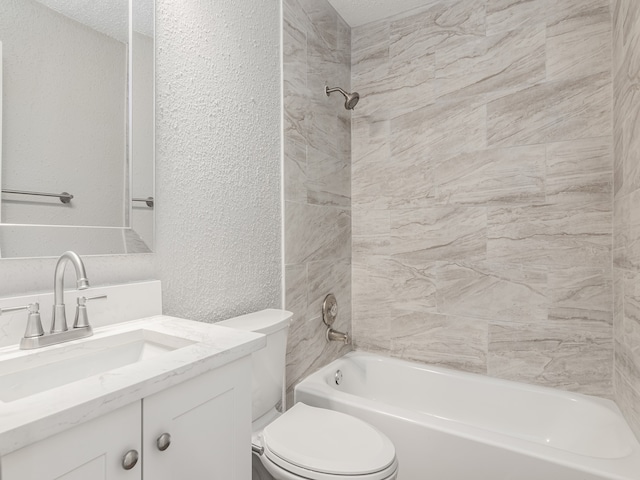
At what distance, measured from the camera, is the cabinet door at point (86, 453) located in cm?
48

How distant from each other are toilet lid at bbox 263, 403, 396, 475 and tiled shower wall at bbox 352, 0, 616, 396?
0.93 m

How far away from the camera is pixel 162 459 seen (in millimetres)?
667

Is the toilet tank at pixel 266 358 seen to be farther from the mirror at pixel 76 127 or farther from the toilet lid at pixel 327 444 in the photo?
the mirror at pixel 76 127

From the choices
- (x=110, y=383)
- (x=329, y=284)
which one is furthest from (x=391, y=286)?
(x=110, y=383)

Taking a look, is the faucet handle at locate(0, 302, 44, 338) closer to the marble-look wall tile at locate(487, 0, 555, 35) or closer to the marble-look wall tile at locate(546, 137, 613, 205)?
the marble-look wall tile at locate(546, 137, 613, 205)

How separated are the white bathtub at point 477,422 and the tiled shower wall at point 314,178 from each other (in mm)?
258

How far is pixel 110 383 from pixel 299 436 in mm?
805

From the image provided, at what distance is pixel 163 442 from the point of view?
2.17 ft

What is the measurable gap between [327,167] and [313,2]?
0.88 metres

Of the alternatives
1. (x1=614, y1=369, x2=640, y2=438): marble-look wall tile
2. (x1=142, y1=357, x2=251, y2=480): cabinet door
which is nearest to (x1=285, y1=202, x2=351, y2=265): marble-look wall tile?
(x1=142, y1=357, x2=251, y2=480): cabinet door

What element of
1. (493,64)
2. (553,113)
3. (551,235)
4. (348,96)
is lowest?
(551,235)

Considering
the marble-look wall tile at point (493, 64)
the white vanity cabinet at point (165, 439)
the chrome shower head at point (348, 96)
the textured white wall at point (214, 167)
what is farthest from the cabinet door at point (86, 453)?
the marble-look wall tile at point (493, 64)

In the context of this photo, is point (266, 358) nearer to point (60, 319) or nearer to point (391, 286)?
point (60, 319)

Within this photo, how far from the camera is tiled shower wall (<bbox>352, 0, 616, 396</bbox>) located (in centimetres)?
→ 165
